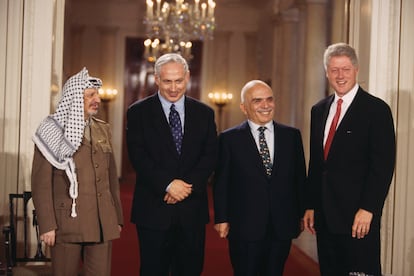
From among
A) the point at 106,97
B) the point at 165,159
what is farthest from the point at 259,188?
the point at 106,97

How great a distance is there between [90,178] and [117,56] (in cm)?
1282

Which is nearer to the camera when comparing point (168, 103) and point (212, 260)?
point (168, 103)

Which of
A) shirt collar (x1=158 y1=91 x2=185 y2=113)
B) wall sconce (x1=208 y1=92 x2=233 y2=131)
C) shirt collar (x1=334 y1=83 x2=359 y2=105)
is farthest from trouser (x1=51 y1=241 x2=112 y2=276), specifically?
wall sconce (x1=208 y1=92 x2=233 y2=131)

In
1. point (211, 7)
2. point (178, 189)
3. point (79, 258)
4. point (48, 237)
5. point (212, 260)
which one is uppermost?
point (211, 7)

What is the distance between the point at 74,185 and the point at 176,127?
0.78 metres

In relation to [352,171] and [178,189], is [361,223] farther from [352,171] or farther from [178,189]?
[178,189]

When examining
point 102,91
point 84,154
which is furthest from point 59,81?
point 102,91

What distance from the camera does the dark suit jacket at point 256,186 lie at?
4.06 metres

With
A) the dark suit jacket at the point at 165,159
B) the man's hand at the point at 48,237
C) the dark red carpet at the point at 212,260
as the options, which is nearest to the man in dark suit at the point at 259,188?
the dark suit jacket at the point at 165,159

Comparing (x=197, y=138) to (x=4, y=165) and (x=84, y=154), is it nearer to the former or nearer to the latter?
(x=84, y=154)

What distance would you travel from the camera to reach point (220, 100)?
52.0 ft

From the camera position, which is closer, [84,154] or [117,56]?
[84,154]

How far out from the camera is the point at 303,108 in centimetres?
1091

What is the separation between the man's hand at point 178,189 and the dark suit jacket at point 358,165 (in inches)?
32.8
